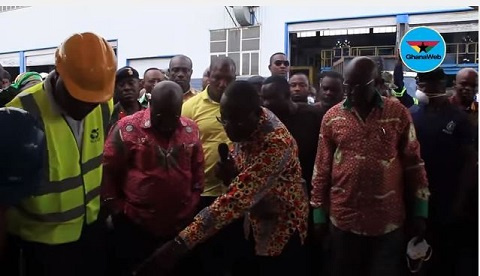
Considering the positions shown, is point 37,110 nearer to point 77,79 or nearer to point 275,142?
point 77,79

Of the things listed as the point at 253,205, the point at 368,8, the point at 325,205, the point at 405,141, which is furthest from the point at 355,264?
the point at 368,8

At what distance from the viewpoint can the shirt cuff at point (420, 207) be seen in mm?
2990

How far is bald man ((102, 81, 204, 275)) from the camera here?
3053mm

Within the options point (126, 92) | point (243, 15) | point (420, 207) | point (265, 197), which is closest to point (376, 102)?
point (420, 207)

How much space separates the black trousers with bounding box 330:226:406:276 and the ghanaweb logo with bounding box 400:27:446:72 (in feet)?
7.26

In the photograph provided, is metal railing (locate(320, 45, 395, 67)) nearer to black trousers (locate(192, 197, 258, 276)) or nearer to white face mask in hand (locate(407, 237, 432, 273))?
black trousers (locate(192, 197, 258, 276))

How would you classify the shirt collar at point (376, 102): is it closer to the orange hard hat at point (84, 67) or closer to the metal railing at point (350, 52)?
the orange hard hat at point (84, 67)

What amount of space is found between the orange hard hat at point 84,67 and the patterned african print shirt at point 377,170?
56.6 inches

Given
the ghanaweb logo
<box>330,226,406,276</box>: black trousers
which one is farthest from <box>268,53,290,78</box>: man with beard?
<box>330,226,406,276</box>: black trousers

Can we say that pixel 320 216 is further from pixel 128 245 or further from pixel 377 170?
pixel 128 245

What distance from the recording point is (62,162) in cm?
210

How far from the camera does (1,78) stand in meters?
5.00

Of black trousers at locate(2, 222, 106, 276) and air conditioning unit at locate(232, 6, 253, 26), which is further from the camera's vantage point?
air conditioning unit at locate(232, 6, 253, 26)

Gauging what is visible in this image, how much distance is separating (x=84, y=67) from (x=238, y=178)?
780mm
